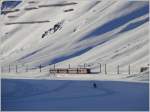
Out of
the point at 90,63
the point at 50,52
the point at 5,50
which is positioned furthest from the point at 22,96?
the point at 5,50

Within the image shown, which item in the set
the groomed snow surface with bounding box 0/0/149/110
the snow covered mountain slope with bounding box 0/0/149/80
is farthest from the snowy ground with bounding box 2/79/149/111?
the snow covered mountain slope with bounding box 0/0/149/80

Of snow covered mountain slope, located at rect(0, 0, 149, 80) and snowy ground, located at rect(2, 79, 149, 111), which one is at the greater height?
snow covered mountain slope, located at rect(0, 0, 149, 80)

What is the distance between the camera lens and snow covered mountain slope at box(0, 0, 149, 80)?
6075 cm

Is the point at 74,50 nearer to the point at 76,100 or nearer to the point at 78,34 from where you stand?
the point at 78,34

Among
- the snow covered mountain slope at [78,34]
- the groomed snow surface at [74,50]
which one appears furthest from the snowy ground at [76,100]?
the snow covered mountain slope at [78,34]

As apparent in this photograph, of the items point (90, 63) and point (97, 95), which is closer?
point (97, 95)

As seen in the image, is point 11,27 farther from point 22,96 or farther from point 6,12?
point 22,96

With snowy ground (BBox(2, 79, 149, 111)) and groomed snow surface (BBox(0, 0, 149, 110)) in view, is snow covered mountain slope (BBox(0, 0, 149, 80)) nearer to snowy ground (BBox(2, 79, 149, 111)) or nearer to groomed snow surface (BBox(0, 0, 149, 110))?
groomed snow surface (BBox(0, 0, 149, 110))

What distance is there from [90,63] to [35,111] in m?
42.2

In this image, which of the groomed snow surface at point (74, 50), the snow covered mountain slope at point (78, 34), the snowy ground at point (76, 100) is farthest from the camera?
the snow covered mountain slope at point (78, 34)

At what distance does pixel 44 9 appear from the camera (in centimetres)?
10562

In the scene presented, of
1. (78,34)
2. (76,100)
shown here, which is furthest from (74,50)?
(76,100)

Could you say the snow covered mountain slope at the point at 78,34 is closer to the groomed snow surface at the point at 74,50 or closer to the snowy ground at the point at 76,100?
the groomed snow surface at the point at 74,50

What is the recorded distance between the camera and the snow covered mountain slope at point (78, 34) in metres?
60.8
